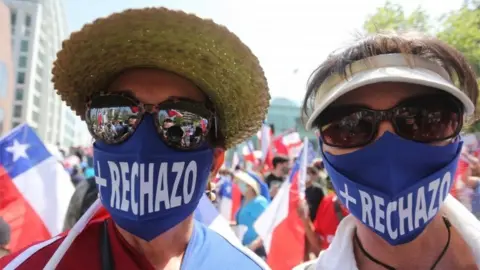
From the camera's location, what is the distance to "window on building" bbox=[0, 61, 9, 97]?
3.43 metres

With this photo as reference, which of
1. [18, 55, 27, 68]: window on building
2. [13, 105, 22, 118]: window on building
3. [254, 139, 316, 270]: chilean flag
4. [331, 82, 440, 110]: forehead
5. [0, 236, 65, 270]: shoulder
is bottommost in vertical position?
[13, 105, 22, 118]: window on building

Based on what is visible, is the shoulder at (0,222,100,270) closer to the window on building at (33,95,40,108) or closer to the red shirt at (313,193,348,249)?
the red shirt at (313,193,348,249)

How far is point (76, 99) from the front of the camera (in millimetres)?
1629

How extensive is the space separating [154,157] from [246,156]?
34.9 feet

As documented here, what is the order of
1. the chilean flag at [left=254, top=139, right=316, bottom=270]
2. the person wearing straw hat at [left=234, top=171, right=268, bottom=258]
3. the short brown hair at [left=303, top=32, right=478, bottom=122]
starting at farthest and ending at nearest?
1. the person wearing straw hat at [left=234, top=171, right=268, bottom=258]
2. the chilean flag at [left=254, top=139, right=316, bottom=270]
3. the short brown hair at [left=303, top=32, right=478, bottom=122]

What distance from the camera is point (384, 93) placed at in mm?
1435

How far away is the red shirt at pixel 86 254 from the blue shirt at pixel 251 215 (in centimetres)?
312

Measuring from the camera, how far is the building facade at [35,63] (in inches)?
2274

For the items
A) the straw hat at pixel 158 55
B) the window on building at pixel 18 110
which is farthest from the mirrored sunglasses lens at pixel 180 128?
the window on building at pixel 18 110

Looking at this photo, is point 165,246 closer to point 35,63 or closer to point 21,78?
point 21,78

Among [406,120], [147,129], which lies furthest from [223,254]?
[406,120]

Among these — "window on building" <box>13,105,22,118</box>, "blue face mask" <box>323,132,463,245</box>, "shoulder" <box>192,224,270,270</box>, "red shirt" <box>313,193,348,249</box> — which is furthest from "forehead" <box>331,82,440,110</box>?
"window on building" <box>13,105,22,118</box>

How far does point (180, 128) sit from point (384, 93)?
26.4 inches

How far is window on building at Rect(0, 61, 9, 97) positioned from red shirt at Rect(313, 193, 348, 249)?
111 inches
